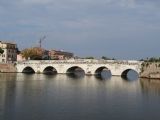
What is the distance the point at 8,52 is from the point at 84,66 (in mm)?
28645

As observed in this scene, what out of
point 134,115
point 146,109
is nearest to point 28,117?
point 134,115

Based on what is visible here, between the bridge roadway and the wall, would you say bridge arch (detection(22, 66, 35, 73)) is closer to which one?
the bridge roadway

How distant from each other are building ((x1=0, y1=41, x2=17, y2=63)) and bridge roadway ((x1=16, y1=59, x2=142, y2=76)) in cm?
1142

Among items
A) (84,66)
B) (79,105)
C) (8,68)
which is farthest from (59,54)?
(79,105)

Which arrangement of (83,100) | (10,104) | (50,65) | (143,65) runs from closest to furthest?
(10,104) < (83,100) < (143,65) < (50,65)

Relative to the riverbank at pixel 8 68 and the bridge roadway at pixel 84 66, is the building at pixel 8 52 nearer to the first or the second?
the riverbank at pixel 8 68

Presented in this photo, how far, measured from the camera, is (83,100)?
117ft

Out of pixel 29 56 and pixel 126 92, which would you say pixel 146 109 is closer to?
pixel 126 92

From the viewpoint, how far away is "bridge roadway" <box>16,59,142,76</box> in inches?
2717

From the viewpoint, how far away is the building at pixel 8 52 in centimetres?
9460

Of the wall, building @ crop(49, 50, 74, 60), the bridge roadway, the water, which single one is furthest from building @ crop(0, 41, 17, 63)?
the water

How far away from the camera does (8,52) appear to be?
9725 cm

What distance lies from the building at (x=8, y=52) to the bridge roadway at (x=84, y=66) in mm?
11421

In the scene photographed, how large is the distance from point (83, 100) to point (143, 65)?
32131 mm
